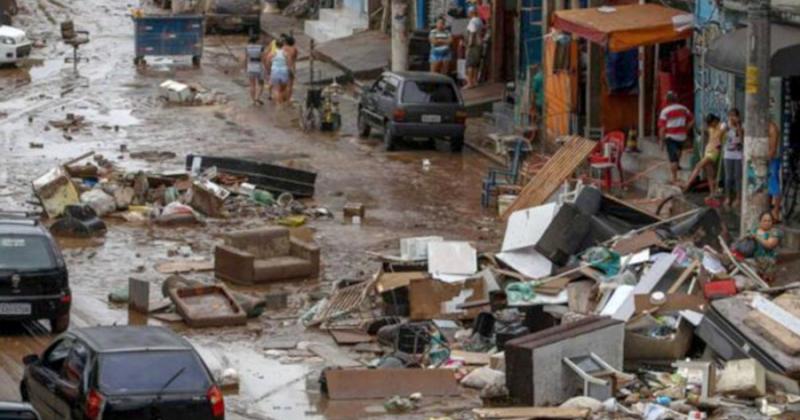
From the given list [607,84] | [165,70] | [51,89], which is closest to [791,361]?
[607,84]

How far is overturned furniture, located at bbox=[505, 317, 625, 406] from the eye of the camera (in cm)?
2072

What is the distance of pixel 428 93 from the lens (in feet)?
132

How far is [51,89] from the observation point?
50031 mm

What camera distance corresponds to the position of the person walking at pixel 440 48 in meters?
48.3

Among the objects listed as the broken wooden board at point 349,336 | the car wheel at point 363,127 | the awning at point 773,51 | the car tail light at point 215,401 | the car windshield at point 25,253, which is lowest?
the car wheel at point 363,127

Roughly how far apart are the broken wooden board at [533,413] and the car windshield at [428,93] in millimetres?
19905

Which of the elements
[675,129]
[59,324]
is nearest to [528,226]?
[59,324]

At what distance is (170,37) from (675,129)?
25923mm

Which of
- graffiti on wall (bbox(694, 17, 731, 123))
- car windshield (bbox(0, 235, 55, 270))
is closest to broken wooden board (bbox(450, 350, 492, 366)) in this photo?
car windshield (bbox(0, 235, 55, 270))

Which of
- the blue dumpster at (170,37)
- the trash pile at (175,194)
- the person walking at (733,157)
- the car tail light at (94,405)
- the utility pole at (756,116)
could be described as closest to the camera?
the car tail light at (94,405)

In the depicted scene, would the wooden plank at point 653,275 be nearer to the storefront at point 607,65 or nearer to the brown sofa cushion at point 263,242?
the brown sofa cushion at point 263,242

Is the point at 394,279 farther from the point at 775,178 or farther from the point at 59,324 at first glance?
the point at 775,178

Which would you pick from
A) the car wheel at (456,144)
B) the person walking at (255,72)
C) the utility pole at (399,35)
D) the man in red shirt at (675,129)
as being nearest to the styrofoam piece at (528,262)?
the man in red shirt at (675,129)

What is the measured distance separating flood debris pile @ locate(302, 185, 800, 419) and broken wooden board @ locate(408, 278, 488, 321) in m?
0.02
